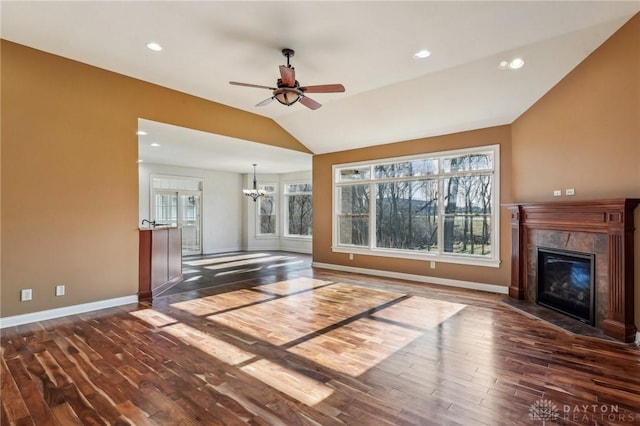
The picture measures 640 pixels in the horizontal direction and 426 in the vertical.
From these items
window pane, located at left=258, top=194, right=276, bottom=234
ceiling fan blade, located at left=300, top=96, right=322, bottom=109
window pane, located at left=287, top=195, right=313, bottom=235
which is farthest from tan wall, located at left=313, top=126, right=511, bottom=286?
window pane, located at left=258, top=194, right=276, bottom=234

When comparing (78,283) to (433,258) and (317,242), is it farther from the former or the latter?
(433,258)

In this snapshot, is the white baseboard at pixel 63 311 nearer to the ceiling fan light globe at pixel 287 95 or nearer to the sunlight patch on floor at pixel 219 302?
the sunlight patch on floor at pixel 219 302

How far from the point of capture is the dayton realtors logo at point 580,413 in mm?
2076

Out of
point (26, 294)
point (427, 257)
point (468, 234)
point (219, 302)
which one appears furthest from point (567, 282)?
point (26, 294)

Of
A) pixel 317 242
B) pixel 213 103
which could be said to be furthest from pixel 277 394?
pixel 317 242

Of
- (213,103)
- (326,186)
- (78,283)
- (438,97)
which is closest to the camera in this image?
(78,283)

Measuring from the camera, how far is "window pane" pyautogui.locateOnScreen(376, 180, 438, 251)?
6273 millimetres

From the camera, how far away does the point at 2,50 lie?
3.73 meters

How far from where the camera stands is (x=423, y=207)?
21.0ft

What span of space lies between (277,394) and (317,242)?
5.67 metres

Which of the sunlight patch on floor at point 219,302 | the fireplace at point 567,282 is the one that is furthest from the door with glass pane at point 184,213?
the fireplace at point 567,282

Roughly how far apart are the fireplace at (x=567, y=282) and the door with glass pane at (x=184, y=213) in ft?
29.1

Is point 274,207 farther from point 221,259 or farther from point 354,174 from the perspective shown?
point 354,174

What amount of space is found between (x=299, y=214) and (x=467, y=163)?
644cm
